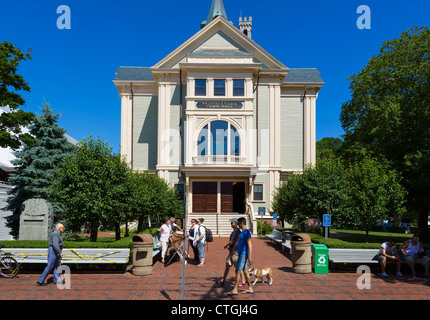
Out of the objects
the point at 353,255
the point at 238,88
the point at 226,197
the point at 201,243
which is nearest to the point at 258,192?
the point at 226,197

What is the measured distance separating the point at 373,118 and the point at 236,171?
12157 mm

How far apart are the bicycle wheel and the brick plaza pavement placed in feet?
0.84

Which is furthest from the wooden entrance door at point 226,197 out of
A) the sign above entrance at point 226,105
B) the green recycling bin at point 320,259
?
the green recycling bin at point 320,259

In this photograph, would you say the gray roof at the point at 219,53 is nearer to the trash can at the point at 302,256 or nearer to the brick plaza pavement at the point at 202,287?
the trash can at the point at 302,256

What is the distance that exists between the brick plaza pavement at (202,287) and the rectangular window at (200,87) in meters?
20.9

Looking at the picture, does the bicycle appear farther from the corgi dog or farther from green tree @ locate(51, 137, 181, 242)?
the corgi dog

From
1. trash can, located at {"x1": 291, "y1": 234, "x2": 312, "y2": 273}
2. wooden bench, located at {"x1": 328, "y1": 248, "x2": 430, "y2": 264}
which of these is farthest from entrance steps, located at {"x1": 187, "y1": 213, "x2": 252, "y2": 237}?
trash can, located at {"x1": 291, "y1": 234, "x2": 312, "y2": 273}

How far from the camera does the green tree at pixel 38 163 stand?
2180 cm

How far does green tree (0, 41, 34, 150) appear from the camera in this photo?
57.7ft

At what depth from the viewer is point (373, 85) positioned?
29672 mm

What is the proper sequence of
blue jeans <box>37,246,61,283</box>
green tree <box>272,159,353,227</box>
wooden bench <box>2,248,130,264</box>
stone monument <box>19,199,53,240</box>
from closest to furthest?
1. blue jeans <box>37,246,61,283</box>
2. wooden bench <box>2,248,130,264</box>
3. stone monument <box>19,199,53,240</box>
4. green tree <box>272,159,353,227</box>

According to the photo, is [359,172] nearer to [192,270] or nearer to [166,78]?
[192,270]

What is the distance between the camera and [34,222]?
53.7 feet
